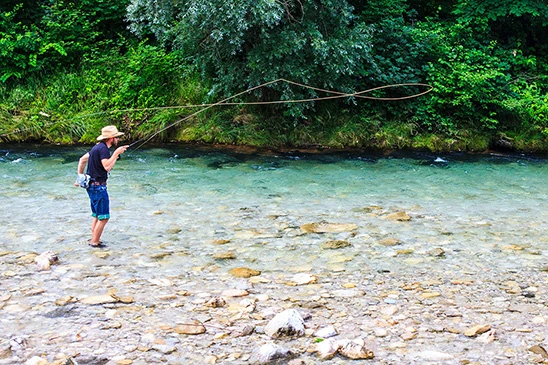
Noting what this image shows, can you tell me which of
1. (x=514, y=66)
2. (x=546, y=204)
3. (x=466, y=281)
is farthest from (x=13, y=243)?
(x=514, y=66)

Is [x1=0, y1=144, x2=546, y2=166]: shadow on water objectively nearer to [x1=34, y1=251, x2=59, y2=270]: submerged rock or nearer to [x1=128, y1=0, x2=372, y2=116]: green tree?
[x1=128, y1=0, x2=372, y2=116]: green tree

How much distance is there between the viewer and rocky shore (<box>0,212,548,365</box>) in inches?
161

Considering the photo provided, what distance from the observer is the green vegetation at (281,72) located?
38.3 ft

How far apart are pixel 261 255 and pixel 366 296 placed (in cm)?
151

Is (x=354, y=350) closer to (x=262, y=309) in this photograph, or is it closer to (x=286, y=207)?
(x=262, y=309)

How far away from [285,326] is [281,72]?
7990 mm

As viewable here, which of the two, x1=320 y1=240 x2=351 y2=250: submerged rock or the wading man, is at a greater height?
the wading man

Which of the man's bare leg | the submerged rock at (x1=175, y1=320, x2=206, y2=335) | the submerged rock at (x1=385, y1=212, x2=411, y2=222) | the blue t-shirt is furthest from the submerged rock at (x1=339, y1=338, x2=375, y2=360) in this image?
the submerged rock at (x1=385, y1=212, x2=411, y2=222)

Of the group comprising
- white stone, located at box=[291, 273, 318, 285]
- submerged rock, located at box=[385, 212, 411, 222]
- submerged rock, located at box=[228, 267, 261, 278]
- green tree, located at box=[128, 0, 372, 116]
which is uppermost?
green tree, located at box=[128, 0, 372, 116]

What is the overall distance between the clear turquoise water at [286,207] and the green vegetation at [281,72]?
1030 millimetres

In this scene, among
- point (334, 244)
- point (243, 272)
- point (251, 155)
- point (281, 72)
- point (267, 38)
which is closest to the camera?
point (243, 272)

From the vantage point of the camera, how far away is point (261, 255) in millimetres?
6297

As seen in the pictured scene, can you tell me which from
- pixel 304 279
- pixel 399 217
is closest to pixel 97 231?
pixel 304 279

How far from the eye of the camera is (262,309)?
4.83 m
